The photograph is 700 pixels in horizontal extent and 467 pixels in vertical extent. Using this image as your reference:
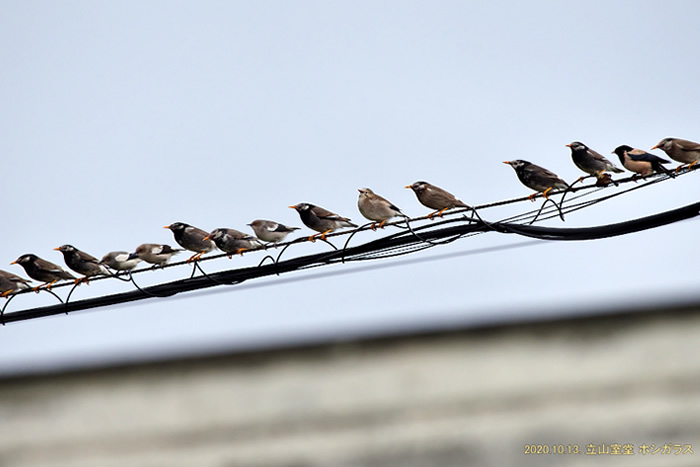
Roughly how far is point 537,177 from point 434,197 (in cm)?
113

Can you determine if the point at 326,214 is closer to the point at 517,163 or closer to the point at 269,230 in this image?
the point at 269,230

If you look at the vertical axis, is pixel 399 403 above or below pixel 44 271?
below

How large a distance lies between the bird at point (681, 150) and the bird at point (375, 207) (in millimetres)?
2354

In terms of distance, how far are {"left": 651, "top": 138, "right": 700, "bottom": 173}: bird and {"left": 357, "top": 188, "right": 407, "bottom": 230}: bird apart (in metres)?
2.35

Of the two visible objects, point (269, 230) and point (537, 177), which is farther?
point (269, 230)

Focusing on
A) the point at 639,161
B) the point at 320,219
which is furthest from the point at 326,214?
the point at 639,161

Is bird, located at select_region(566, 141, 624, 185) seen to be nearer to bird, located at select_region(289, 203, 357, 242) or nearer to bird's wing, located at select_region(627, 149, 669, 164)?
bird's wing, located at select_region(627, 149, 669, 164)

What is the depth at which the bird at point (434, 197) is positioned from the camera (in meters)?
8.26

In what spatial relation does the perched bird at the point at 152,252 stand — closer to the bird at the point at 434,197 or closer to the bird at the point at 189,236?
the bird at the point at 189,236

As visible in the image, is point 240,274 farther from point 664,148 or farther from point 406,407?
point 406,407

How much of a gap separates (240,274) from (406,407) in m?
5.44

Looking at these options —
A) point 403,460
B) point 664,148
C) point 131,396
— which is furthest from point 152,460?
Result: point 664,148

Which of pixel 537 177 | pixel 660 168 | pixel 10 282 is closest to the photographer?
pixel 660 168

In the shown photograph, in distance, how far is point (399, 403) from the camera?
38.5 ft
